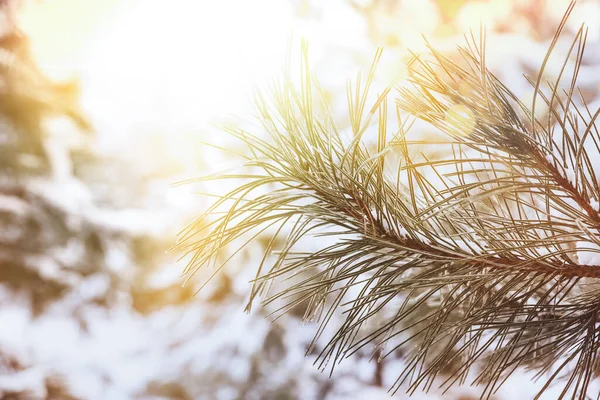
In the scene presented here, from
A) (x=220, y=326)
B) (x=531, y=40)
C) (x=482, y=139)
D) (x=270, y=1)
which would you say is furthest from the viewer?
(x=220, y=326)

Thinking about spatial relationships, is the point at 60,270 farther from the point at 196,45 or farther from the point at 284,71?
the point at 284,71

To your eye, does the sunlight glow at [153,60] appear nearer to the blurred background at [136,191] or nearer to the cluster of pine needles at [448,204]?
the blurred background at [136,191]

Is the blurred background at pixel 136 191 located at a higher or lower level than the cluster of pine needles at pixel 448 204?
higher

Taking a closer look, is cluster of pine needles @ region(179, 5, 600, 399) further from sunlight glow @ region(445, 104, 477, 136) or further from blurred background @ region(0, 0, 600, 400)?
blurred background @ region(0, 0, 600, 400)

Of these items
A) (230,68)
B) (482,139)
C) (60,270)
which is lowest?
(482,139)

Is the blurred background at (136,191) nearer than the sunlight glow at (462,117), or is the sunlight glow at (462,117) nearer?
the sunlight glow at (462,117)

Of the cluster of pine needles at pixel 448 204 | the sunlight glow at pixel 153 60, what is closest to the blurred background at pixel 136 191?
the sunlight glow at pixel 153 60

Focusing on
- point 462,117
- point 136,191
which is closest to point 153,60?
point 136,191

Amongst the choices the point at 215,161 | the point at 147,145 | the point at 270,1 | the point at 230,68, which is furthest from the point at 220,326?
the point at 270,1

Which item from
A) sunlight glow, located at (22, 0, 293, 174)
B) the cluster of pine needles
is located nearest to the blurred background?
sunlight glow, located at (22, 0, 293, 174)
